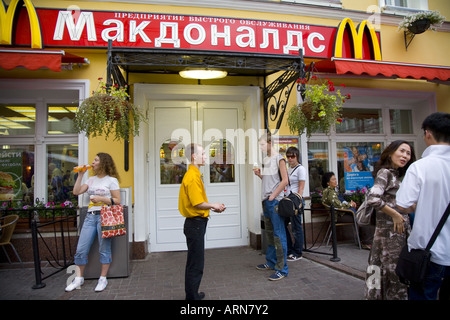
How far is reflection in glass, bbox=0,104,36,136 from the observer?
5285mm

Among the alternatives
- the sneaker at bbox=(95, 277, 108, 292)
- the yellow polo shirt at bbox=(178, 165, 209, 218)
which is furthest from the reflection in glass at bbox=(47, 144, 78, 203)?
the yellow polo shirt at bbox=(178, 165, 209, 218)

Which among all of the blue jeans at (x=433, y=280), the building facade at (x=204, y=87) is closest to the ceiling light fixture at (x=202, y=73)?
the building facade at (x=204, y=87)

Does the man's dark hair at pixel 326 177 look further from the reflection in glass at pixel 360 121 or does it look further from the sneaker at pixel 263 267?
the sneaker at pixel 263 267

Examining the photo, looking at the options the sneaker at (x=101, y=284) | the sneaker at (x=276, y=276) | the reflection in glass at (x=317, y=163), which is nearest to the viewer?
the sneaker at (x=101, y=284)

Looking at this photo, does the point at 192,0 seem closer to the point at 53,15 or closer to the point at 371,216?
the point at 53,15

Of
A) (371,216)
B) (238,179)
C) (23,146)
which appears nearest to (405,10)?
(238,179)

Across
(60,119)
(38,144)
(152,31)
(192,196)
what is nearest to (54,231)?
(38,144)

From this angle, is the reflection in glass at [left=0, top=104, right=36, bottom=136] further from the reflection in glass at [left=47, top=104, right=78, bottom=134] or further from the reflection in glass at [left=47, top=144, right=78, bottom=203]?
the reflection in glass at [left=47, top=144, right=78, bottom=203]

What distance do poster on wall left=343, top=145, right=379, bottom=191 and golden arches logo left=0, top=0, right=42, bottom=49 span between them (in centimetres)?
624

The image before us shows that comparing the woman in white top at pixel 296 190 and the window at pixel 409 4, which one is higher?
the window at pixel 409 4

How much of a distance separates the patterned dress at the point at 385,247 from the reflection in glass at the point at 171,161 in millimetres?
3685

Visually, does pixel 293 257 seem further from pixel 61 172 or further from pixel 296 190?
pixel 61 172

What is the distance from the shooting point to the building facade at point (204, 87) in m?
4.81
